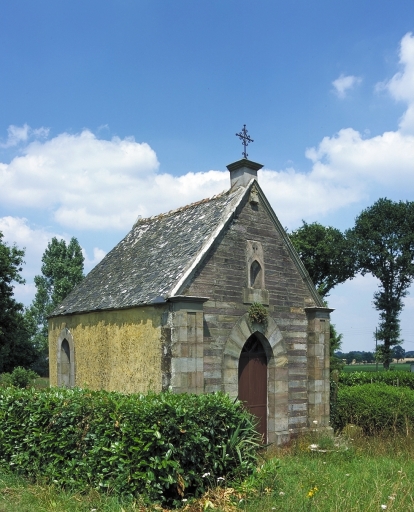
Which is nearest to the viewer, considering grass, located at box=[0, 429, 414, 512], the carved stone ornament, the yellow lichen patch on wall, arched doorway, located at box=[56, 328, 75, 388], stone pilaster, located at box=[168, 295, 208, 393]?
grass, located at box=[0, 429, 414, 512]

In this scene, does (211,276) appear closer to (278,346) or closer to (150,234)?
(278,346)

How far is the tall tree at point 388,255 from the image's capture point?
42.9 m

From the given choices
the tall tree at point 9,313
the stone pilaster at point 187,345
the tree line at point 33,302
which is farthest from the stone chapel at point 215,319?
the tall tree at point 9,313

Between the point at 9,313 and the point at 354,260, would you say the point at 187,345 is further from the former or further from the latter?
the point at 354,260

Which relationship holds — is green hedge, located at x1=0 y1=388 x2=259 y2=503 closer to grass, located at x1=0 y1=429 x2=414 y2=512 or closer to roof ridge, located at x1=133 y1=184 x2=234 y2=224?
grass, located at x1=0 y1=429 x2=414 y2=512

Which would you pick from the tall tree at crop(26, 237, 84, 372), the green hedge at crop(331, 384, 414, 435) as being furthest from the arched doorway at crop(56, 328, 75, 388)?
the tall tree at crop(26, 237, 84, 372)

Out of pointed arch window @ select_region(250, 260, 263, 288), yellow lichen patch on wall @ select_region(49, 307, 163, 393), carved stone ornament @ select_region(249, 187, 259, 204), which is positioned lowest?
yellow lichen patch on wall @ select_region(49, 307, 163, 393)

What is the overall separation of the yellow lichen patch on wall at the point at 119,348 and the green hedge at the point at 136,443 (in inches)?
79.6

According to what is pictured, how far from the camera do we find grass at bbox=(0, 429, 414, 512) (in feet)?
23.2

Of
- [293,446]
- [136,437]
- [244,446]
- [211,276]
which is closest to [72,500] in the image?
[136,437]

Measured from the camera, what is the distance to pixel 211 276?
1176 centimetres

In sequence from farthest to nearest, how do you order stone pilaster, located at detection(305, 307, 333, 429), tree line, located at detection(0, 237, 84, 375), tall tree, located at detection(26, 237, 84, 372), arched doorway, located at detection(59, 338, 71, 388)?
1. tall tree, located at detection(26, 237, 84, 372)
2. tree line, located at detection(0, 237, 84, 375)
3. arched doorway, located at detection(59, 338, 71, 388)
4. stone pilaster, located at detection(305, 307, 333, 429)

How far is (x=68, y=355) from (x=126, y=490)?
8.65 meters

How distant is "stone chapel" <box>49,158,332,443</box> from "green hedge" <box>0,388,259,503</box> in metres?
2.24
